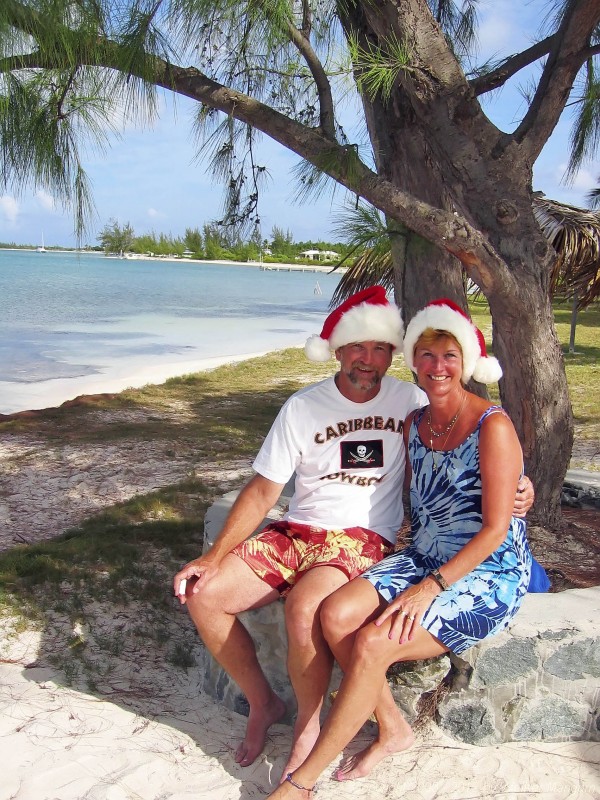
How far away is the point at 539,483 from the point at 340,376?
1192 mm

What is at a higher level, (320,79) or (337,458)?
(320,79)

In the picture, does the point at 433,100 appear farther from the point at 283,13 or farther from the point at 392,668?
the point at 392,668

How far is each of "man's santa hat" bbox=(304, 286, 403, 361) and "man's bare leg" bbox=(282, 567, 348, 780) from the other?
765 millimetres

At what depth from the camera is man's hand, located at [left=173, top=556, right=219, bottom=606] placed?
2104mm

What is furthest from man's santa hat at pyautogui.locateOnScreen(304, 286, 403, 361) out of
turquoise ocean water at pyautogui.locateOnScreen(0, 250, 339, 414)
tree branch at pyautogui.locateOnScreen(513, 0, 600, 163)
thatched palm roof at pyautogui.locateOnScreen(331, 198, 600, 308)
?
thatched palm roof at pyautogui.locateOnScreen(331, 198, 600, 308)

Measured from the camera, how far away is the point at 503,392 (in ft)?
9.99

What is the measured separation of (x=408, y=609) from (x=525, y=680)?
47 cm

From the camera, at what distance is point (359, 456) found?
7.32 feet

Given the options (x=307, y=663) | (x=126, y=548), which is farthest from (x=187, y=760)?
(x=126, y=548)

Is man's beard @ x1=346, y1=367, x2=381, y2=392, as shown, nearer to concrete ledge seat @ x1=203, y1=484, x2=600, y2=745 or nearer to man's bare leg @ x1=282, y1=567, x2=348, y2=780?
man's bare leg @ x1=282, y1=567, x2=348, y2=780

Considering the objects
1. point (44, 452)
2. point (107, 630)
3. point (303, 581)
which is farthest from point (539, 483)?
point (44, 452)

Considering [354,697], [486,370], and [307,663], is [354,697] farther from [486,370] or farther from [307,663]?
[486,370]

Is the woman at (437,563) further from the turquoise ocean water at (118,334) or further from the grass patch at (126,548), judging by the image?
the turquoise ocean water at (118,334)

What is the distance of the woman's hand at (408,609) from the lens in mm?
1852
